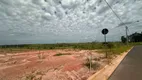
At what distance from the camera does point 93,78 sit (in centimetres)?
546

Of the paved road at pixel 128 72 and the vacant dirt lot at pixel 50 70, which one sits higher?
the paved road at pixel 128 72

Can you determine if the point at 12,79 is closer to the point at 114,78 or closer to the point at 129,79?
the point at 114,78

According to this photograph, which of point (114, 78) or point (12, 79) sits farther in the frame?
point (12, 79)

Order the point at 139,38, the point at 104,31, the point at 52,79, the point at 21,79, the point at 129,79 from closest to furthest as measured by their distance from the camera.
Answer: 1. the point at 129,79
2. the point at 52,79
3. the point at 21,79
4. the point at 104,31
5. the point at 139,38

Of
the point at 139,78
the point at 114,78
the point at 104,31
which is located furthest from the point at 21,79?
the point at 104,31

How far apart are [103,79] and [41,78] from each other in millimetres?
2835

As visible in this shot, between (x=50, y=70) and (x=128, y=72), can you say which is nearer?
(x=128, y=72)

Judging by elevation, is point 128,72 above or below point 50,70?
above

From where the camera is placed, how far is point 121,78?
5.36 metres

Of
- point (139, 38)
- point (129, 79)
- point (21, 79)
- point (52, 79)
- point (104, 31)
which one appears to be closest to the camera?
point (129, 79)

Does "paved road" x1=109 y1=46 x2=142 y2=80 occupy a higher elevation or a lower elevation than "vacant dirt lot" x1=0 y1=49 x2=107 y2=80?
higher

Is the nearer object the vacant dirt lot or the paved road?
the paved road

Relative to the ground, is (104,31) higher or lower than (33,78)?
higher

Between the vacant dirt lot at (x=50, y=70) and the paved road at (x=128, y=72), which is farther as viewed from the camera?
the vacant dirt lot at (x=50, y=70)
